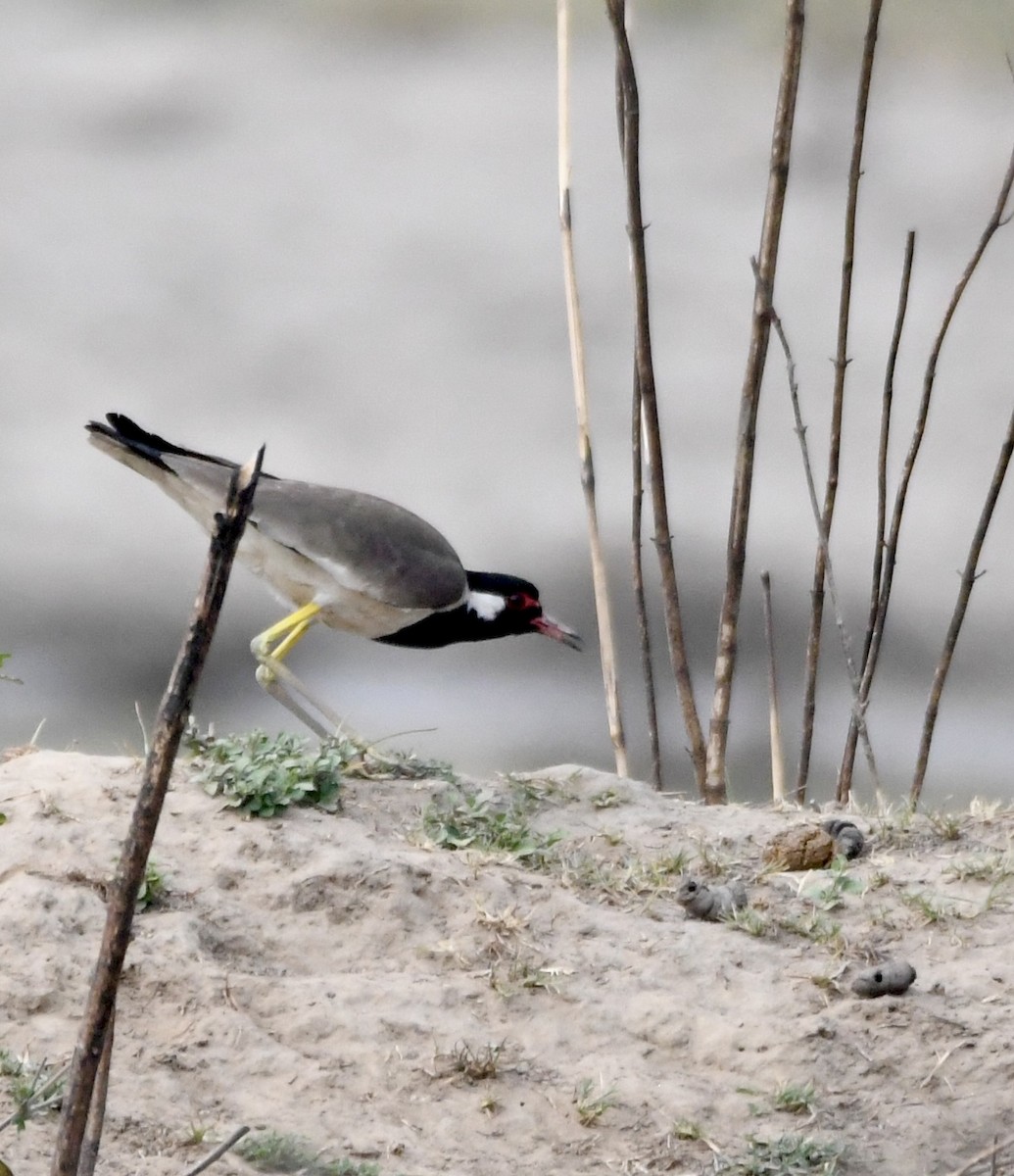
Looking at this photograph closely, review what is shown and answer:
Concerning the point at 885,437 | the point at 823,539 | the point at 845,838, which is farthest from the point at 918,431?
the point at 845,838

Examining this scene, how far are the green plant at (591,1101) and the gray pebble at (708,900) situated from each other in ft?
2.25

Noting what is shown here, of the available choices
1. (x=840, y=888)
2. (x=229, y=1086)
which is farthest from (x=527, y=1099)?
(x=840, y=888)

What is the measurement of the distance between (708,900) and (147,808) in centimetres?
200

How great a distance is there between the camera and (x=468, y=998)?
2760 mm

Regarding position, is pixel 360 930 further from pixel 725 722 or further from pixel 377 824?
pixel 725 722

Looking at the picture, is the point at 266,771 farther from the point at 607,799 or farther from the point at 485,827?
the point at 607,799

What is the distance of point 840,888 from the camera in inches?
131

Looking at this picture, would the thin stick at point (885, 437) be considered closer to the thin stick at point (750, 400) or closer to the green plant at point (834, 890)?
the thin stick at point (750, 400)

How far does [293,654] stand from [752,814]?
227cm

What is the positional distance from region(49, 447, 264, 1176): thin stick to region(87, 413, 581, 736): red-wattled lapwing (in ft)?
9.97

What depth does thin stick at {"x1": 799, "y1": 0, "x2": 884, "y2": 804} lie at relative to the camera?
12.8 ft

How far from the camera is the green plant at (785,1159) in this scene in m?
2.33

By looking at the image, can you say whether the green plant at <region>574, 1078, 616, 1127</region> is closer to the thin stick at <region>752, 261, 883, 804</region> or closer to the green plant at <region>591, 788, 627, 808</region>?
the green plant at <region>591, 788, 627, 808</region>

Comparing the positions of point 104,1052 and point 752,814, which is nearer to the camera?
point 104,1052
